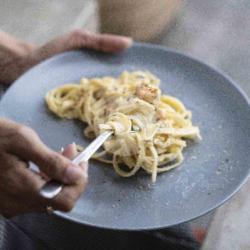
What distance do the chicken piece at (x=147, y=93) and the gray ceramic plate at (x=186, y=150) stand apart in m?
0.12

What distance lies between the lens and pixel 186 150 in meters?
0.98

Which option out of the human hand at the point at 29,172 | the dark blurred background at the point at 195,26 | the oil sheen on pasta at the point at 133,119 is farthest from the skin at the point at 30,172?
the dark blurred background at the point at 195,26

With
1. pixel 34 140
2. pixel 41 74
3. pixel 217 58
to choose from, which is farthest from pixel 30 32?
pixel 34 140

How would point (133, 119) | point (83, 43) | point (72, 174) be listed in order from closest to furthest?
1. point (72, 174)
2. point (133, 119)
3. point (83, 43)

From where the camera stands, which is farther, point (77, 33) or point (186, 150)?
point (77, 33)

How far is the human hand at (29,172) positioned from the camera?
727 millimetres

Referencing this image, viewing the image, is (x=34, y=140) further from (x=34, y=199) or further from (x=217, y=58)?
(x=217, y=58)

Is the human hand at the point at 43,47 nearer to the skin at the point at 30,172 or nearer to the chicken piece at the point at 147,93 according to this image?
the chicken piece at the point at 147,93

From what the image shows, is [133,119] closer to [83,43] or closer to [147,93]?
[147,93]

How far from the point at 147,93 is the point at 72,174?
30 cm

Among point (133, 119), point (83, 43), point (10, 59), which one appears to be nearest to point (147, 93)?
point (133, 119)

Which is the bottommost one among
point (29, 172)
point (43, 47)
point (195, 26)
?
point (29, 172)

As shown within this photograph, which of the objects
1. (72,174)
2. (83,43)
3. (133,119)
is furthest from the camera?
(83,43)

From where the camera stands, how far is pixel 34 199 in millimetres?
770
